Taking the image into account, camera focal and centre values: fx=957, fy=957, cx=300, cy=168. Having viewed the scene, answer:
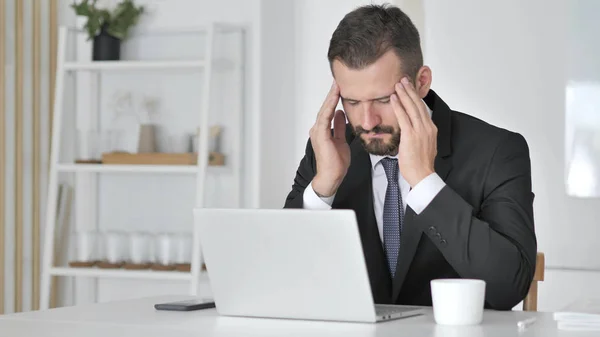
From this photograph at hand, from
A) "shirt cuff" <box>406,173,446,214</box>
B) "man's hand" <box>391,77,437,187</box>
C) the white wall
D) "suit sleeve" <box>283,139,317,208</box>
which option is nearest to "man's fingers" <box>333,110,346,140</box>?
"suit sleeve" <box>283,139,317,208</box>

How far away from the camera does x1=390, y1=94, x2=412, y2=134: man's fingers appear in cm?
200

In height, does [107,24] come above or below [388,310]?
above

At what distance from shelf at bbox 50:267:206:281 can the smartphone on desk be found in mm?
1859

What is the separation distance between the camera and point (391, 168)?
Result: 2.18m

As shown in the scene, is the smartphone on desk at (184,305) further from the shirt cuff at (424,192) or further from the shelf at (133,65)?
the shelf at (133,65)

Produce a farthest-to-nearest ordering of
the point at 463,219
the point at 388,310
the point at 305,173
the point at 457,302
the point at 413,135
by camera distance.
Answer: the point at 305,173 < the point at 413,135 < the point at 463,219 < the point at 388,310 < the point at 457,302

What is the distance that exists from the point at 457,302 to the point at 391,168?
0.65 meters

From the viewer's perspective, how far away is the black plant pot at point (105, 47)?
4020mm

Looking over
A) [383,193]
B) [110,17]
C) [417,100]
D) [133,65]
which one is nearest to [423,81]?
[417,100]

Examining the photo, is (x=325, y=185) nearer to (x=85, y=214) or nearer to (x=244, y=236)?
(x=244, y=236)

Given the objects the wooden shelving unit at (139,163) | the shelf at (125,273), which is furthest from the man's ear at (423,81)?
the shelf at (125,273)

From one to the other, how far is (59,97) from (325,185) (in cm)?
217

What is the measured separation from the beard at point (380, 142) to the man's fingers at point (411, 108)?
62 millimetres

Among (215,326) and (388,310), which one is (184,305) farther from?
(388,310)
